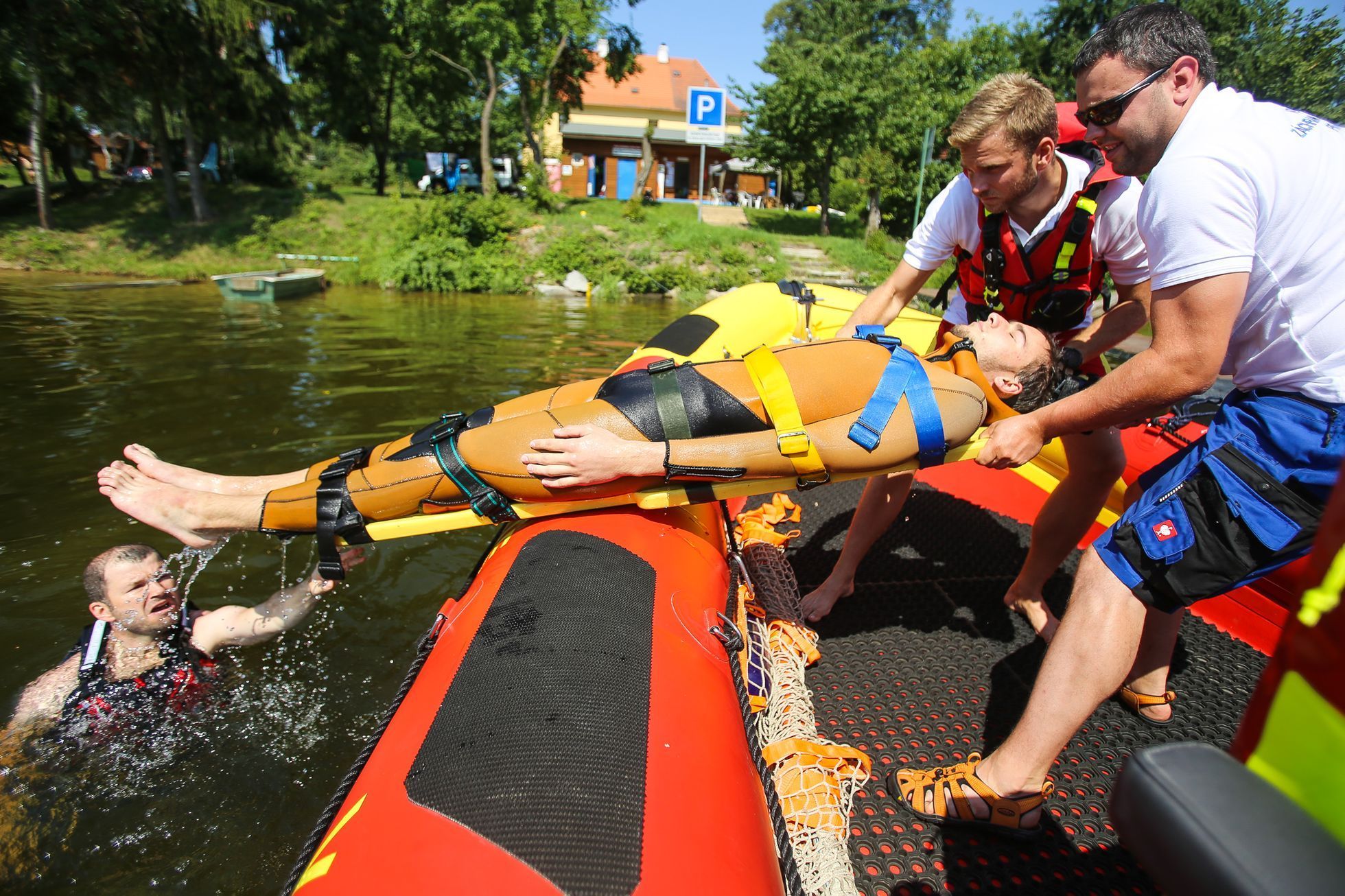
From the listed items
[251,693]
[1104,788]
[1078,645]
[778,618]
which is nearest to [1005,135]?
[1078,645]

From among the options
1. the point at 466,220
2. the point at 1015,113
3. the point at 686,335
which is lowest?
the point at 686,335

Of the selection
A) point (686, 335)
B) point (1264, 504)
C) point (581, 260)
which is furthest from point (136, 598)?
point (581, 260)

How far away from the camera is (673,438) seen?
2586 millimetres

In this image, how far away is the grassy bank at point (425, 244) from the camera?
18344 mm

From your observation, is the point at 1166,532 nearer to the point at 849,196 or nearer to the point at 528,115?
the point at 528,115

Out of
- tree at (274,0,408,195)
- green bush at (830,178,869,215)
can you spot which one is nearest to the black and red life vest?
tree at (274,0,408,195)

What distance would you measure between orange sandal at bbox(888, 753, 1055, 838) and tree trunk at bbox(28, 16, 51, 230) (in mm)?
24837

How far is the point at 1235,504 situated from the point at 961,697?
4.12 ft

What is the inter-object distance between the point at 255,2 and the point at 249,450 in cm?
2134

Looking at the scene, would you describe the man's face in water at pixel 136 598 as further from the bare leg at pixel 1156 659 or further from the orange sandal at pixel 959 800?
the bare leg at pixel 1156 659

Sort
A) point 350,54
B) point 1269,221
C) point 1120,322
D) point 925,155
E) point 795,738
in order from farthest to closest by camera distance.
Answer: point 350,54, point 925,155, point 1120,322, point 795,738, point 1269,221

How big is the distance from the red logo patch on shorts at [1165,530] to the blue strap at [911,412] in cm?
76

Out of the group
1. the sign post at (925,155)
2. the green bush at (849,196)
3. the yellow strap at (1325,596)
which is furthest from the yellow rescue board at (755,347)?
the green bush at (849,196)

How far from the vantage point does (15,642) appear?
10.7ft
